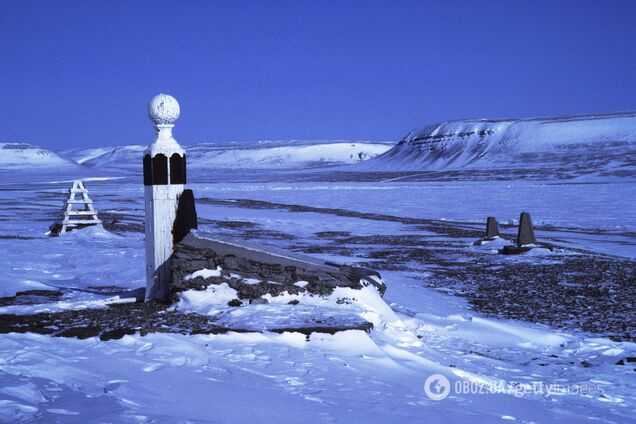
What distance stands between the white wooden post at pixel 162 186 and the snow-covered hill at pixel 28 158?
172 m

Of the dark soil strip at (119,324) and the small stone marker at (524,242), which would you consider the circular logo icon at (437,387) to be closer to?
the dark soil strip at (119,324)

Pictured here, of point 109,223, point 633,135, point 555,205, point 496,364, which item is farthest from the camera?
point 633,135

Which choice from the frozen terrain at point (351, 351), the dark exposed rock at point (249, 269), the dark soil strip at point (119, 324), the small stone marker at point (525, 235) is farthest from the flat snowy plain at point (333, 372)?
the small stone marker at point (525, 235)

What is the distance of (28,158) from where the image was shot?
183625 millimetres

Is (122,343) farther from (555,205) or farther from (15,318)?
(555,205)

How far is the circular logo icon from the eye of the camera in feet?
15.7

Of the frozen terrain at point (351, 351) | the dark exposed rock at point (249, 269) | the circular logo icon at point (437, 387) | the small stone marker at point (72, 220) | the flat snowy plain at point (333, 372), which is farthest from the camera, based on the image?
the small stone marker at point (72, 220)

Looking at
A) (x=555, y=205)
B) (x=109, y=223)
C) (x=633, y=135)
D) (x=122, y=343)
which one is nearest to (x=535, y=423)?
(x=122, y=343)

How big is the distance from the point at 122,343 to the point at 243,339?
→ 0.98 meters

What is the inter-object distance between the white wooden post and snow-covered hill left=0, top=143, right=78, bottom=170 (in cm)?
17233

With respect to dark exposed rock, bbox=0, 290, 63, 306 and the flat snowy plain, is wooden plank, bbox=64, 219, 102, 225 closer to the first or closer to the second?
the flat snowy plain

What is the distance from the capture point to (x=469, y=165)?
12331cm

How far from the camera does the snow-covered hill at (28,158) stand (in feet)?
562

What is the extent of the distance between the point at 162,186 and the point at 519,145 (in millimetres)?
132730
